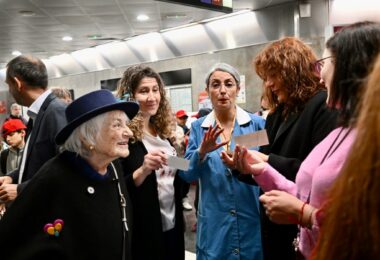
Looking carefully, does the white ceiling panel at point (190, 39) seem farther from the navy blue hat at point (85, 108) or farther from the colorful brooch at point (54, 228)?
the colorful brooch at point (54, 228)

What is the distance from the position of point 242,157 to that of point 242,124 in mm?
574

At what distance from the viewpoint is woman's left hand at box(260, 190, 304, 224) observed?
1.35 meters

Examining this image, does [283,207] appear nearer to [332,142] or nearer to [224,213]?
[332,142]

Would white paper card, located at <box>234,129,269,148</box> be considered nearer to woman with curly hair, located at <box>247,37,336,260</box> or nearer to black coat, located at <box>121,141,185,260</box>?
woman with curly hair, located at <box>247,37,336,260</box>

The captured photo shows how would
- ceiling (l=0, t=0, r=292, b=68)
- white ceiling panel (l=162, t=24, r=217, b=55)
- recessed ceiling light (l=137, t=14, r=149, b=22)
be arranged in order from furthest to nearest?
white ceiling panel (l=162, t=24, r=217, b=55) < recessed ceiling light (l=137, t=14, r=149, b=22) < ceiling (l=0, t=0, r=292, b=68)

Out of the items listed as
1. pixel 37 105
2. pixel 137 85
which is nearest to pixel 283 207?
pixel 137 85

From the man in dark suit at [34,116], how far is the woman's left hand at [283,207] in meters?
1.39

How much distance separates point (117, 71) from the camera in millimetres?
12023

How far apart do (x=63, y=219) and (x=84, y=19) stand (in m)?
7.40

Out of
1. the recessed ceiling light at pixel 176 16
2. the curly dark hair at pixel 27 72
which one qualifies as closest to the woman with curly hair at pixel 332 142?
the curly dark hair at pixel 27 72

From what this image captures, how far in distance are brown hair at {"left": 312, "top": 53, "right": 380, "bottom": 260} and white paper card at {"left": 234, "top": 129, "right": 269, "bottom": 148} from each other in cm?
114

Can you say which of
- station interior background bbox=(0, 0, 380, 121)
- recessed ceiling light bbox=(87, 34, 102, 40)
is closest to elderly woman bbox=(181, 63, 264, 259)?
station interior background bbox=(0, 0, 380, 121)

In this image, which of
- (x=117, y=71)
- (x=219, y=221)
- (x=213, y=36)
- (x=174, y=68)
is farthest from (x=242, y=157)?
(x=117, y=71)

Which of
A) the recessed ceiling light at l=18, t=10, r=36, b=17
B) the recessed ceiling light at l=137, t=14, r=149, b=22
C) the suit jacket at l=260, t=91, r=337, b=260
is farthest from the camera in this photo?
the recessed ceiling light at l=137, t=14, r=149, b=22
